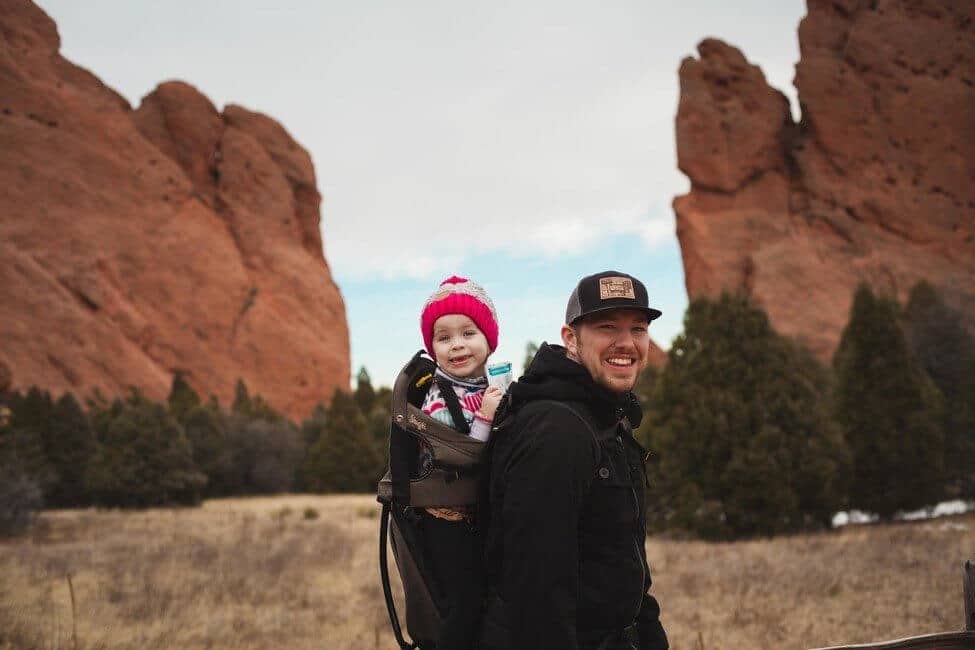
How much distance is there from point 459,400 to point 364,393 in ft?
168

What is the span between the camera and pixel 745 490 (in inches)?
616

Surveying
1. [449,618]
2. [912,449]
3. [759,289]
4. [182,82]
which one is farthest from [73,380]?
[449,618]

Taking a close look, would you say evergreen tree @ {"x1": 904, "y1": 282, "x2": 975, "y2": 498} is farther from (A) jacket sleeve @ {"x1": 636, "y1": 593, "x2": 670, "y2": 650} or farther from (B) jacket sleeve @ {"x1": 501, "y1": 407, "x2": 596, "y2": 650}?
(B) jacket sleeve @ {"x1": 501, "y1": 407, "x2": 596, "y2": 650}

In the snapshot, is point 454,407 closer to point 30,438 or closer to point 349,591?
point 349,591

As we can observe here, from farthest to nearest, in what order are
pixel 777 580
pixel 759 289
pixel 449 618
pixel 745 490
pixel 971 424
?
pixel 759 289
pixel 971 424
pixel 745 490
pixel 777 580
pixel 449 618

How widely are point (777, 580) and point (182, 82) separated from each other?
77832 mm

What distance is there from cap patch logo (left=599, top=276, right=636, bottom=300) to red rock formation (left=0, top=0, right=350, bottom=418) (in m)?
53.7

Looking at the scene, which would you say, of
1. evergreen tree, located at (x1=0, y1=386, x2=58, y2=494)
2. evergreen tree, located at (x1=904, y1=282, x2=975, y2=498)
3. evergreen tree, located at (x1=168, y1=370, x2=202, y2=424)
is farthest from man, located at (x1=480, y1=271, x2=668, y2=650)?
evergreen tree, located at (x1=168, y1=370, x2=202, y2=424)

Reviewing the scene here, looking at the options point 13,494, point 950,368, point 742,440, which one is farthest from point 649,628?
point 950,368

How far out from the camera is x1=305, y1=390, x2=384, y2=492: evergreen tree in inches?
1454

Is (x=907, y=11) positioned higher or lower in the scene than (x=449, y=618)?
higher

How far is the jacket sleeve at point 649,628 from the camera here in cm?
250

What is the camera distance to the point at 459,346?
8.74 feet

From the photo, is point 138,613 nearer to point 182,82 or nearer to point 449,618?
point 449,618
